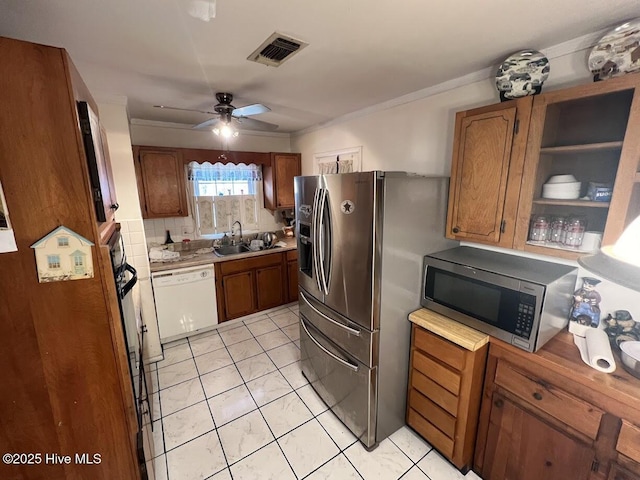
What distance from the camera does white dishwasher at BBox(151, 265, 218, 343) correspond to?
278 cm

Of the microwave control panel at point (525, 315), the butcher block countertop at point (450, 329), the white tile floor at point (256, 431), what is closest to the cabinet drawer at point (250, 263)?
the white tile floor at point (256, 431)

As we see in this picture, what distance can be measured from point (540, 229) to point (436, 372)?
1001mm

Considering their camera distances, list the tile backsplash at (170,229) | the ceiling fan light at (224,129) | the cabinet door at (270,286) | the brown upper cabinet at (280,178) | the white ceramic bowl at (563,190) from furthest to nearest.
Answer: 1. the brown upper cabinet at (280,178)
2. the cabinet door at (270,286)
3. the tile backsplash at (170,229)
4. the ceiling fan light at (224,129)
5. the white ceramic bowl at (563,190)

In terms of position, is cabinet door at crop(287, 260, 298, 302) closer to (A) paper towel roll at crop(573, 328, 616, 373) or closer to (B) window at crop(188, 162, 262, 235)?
(B) window at crop(188, 162, 262, 235)

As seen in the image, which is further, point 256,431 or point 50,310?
point 256,431

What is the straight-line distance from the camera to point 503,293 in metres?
1.44

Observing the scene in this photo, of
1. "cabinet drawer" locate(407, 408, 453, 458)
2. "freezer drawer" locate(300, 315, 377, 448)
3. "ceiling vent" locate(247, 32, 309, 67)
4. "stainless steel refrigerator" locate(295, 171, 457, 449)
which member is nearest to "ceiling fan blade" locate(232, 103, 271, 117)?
"ceiling vent" locate(247, 32, 309, 67)

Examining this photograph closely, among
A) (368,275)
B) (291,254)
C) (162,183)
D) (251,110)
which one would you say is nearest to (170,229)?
(162,183)

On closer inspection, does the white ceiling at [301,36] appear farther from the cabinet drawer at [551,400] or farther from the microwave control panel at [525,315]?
the cabinet drawer at [551,400]

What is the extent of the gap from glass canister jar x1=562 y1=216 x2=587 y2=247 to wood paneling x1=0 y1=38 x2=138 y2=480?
208 cm

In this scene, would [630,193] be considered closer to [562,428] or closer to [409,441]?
[562,428]

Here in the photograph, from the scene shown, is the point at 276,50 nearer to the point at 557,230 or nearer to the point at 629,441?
the point at 557,230

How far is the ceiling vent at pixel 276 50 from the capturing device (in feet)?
4.58

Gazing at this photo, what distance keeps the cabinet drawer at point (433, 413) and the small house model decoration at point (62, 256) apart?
75.6 inches
